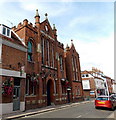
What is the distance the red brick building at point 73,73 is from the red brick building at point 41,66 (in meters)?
0.21

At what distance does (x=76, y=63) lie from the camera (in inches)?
1237

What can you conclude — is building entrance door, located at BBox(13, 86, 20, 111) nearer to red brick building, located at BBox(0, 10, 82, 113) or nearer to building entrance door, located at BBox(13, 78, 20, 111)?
building entrance door, located at BBox(13, 78, 20, 111)

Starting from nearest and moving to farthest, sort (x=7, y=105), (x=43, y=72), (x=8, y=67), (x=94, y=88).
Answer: (x=7, y=105) → (x=8, y=67) → (x=43, y=72) → (x=94, y=88)

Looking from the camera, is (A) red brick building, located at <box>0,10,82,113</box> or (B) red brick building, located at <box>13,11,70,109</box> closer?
(A) red brick building, located at <box>0,10,82,113</box>

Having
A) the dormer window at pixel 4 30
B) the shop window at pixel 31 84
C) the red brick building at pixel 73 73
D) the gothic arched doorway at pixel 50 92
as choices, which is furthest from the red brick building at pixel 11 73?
the red brick building at pixel 73 73

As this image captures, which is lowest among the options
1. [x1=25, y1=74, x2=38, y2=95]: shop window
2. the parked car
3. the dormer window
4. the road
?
the road

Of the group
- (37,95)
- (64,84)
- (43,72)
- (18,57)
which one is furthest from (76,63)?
(18,57)

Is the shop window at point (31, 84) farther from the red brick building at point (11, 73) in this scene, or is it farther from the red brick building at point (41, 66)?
the red brick building at point (11, 73)

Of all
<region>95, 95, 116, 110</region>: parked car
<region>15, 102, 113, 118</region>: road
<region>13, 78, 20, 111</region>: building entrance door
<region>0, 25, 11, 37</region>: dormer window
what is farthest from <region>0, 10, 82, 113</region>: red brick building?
<region>95, 95, 116, 110</region>: parked car

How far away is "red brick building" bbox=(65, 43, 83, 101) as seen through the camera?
27056mm

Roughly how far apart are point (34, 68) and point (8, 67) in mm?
4343

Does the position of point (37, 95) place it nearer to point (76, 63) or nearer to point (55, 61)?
point (55, 61)

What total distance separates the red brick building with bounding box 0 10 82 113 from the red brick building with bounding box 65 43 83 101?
208 millimetres

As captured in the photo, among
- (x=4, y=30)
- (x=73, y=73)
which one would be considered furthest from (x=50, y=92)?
(x=4, y=30)
